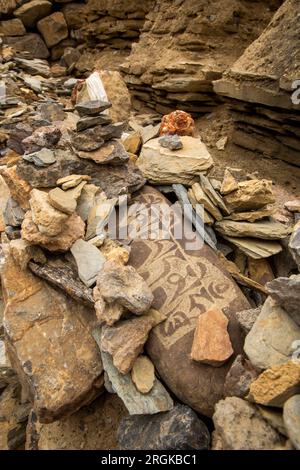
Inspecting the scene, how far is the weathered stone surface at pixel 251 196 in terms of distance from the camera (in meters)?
3.31

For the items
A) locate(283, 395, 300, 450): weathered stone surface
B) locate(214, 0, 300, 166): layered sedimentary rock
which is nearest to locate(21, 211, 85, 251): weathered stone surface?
locate(283, 395, 300, 450): weathered stone surface

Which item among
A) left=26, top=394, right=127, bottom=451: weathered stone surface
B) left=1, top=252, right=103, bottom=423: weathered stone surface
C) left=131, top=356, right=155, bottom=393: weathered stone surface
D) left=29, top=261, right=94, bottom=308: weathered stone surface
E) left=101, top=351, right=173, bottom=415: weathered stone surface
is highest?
left=29, top=261, right=94, bottom=308: weathered stone surface

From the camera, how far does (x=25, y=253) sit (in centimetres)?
304

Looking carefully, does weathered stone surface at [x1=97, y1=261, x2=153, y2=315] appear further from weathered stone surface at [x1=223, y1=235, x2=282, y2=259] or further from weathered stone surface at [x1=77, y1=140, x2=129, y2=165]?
weathered stone surface at [x1=77, y1=140, x2=129, y2=165]

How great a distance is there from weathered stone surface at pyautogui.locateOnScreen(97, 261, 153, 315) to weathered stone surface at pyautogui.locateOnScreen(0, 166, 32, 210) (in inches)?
51.4

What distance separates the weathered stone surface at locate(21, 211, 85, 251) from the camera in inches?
115

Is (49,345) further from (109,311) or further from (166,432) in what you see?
(166,432)

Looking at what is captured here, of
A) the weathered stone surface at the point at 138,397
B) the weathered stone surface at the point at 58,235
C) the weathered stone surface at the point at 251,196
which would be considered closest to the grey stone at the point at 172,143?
the weathered stone surface at the point at 251,196

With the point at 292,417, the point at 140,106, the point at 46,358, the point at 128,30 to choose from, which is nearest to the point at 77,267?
the point at 46,358

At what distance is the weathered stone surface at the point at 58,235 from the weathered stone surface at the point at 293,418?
6.65ft

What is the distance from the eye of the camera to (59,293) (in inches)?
122

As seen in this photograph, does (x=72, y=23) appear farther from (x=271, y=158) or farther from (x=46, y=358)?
(x=46, y=358)

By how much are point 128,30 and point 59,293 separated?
32.7ft

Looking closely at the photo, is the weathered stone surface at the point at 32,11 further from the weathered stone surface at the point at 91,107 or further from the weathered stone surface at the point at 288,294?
the weathered stone surface at the point at 288,294
